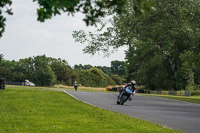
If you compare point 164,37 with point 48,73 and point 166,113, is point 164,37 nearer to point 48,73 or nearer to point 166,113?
point 166,113

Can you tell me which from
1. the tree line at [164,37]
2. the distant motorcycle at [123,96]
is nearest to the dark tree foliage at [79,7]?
the distant motorcycle at [123,96]

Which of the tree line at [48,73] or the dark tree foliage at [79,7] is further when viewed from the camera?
the tree line at [48,73]

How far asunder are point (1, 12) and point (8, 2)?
0.19 m

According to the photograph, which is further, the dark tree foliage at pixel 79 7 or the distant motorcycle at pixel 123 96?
the distant motorcycle at pixel 123 96

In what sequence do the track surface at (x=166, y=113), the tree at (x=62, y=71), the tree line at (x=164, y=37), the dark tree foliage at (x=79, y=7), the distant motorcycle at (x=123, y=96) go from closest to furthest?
the dark tree foliage at (x=79, y=7)
the track surface at (x=166, y=113)
the distant motorcycle at (x=123, y=96)
the tree line at (x=164, y=37)
the tree at (x=62, y=71)

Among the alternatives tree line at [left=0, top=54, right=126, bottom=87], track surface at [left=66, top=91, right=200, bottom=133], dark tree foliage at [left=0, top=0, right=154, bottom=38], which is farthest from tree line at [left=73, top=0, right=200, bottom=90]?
tree line at [left=0, top=54, right=126, bottom=87]

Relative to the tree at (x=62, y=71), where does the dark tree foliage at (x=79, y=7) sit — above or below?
below

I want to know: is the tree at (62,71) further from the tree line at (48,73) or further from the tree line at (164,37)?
the tree line at (164,37)

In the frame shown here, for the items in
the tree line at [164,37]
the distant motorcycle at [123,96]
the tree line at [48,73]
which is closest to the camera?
the distant motorcycle at [123,96]

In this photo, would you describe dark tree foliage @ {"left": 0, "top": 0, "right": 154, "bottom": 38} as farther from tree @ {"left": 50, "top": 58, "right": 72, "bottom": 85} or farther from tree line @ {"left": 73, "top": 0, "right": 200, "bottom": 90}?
tree @ {"left": 50, "top": 58, "right": 72, "bottom": 85}

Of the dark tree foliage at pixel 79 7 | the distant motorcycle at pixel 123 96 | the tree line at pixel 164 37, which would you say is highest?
the tree line at pixel 164 37

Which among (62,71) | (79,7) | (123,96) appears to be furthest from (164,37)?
(62,71)

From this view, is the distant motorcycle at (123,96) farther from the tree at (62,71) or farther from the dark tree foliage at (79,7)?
the tree at (62,71)

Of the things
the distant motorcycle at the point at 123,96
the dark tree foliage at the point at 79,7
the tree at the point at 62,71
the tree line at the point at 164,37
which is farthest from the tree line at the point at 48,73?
the dark tree foliage at the point at 79,7
